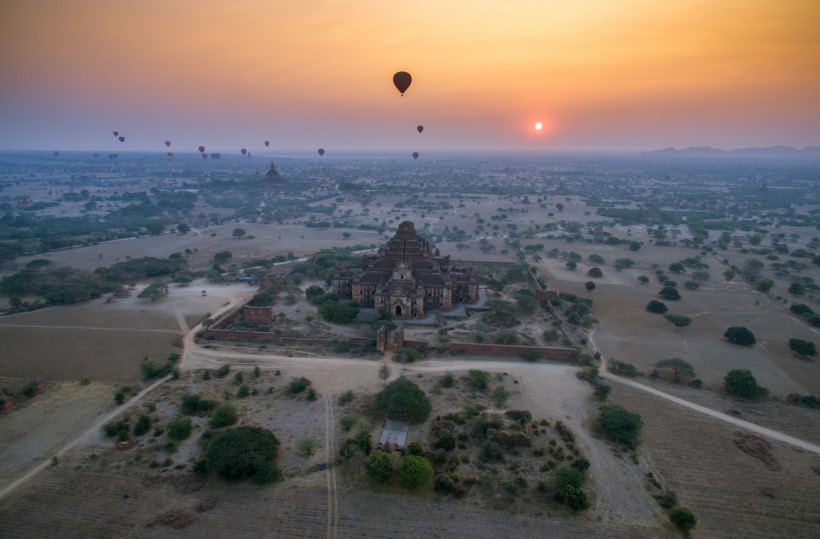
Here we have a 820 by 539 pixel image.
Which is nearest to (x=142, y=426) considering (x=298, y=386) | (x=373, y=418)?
(x=298, y=386)

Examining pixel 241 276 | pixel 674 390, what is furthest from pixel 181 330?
pixel 674 390

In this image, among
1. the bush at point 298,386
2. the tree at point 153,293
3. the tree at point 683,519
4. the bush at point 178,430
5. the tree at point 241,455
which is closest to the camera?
the tree at point 683,519

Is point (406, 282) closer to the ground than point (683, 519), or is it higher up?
higher up

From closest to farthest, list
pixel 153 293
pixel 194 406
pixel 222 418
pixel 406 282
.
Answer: pixel 222 418 → pixel 194 406 → pixel 406 282 → pixel 153 293

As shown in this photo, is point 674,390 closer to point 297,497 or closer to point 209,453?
point 297,497

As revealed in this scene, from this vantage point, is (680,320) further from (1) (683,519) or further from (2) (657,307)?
(1) (683,519)

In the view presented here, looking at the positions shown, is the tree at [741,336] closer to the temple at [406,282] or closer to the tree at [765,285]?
the tree at [765,285]

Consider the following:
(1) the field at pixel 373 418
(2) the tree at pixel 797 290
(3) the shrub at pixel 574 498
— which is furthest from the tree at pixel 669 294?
(3) the shrub at pixel 574 498
